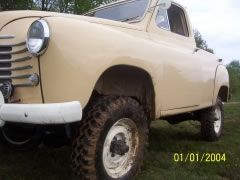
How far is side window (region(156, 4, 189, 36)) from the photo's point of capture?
210 inches

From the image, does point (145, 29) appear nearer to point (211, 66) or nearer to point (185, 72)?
point (185, 72)

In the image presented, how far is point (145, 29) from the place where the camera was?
4.85 m

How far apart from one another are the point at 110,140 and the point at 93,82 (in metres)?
0.64

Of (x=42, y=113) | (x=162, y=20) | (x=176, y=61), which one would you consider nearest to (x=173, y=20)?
(x=162, y=20)

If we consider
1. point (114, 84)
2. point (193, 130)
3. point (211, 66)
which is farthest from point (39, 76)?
point (193, 130)

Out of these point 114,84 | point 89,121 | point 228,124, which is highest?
point 114,84

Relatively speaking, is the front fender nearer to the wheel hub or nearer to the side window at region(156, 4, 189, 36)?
the wheel hub

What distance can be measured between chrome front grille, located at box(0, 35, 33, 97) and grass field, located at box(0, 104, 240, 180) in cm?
120

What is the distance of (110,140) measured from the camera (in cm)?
380

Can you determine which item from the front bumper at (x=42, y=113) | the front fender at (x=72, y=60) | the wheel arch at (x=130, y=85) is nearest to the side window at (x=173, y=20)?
the wheel arch at (x=130, y=85)

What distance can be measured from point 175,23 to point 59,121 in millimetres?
3384

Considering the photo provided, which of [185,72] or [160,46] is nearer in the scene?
[160,46]
